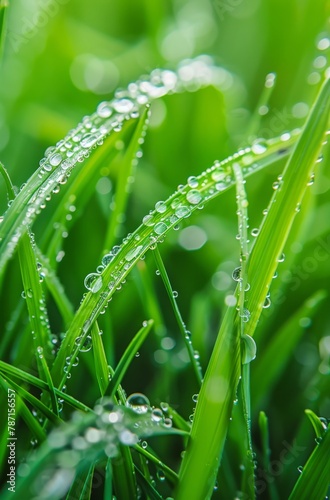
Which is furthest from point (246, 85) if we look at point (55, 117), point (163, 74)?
point (55, 117)

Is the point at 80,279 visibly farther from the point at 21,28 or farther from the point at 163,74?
the point at 21,28

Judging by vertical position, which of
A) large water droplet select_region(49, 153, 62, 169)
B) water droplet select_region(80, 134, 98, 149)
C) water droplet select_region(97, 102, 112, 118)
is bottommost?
large water droplet select_region(49, 153, 62, 169)

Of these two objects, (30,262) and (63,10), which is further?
(63,10)

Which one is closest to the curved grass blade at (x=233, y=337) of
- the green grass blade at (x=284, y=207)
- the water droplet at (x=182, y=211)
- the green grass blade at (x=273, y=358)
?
the green grass blade at (x=284, y=207)

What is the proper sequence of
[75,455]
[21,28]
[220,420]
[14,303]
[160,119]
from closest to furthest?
[75,455], [220,420], [14,303], [160,119], [21,28]

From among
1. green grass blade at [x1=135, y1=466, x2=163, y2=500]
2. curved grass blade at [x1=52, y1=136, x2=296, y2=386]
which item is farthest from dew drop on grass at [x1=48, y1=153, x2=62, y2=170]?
green grass blade at [x1=135, y1=466, x2=163, y2=500]

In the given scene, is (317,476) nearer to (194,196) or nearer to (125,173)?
(194,196)

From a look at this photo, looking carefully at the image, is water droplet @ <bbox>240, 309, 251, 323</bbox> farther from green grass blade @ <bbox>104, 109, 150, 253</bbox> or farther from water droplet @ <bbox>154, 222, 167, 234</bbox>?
green grass blade @ <bbox>104, 109, 150, 253</bbox>
